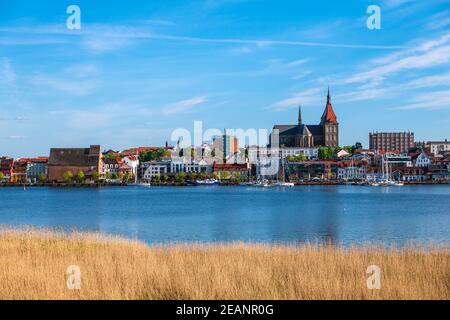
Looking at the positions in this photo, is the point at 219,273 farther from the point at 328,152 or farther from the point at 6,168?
the point at 328,152

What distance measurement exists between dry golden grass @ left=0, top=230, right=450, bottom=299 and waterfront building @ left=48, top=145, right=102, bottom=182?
131 metres

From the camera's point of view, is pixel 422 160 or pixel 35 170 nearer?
pixel 422 160

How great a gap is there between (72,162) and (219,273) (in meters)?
137

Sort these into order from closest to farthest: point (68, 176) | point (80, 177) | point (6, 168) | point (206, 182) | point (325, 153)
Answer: point (80, 177)
point (68, 176)
point (206, 182)
point (6, 168)
point (325, 153)

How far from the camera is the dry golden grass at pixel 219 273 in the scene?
911 centimetres

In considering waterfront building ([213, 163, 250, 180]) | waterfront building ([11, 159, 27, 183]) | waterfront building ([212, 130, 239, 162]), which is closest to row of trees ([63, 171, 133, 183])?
waterfront building ([11, 159, 27, 183])

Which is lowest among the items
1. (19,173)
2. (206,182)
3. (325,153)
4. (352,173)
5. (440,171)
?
(206,182)

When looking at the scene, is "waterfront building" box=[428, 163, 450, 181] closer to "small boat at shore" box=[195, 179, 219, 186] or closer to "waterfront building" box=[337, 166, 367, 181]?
"waterfront building" box=[337, 166, 367, 181]

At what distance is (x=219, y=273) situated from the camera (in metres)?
10.4

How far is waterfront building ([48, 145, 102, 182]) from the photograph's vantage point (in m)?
143

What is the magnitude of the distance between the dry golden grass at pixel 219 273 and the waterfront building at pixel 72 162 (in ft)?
431

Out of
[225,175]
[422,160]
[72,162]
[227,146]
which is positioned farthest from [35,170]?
[422,160]
